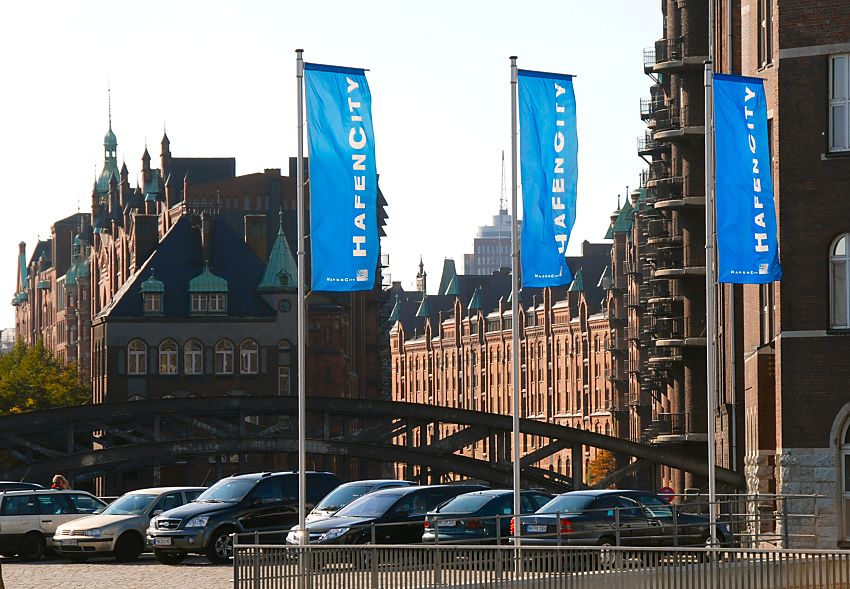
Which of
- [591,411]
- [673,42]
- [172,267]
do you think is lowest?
[591,411]

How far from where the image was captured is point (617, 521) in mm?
29828

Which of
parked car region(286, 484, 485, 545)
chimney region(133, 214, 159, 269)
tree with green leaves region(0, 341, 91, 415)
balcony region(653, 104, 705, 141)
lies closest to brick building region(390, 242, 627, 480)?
chimney region(133, 214, 159, 269)

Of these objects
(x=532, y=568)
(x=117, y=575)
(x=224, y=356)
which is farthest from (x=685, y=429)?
(x=532, y=568)

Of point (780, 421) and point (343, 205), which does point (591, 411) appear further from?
point (343, 205)

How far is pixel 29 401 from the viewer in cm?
10319

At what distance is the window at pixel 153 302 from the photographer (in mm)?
103938

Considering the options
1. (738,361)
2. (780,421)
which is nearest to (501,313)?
(738,361)

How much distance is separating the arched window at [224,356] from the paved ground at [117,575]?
6588cm

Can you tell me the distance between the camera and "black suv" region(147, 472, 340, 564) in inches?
1341

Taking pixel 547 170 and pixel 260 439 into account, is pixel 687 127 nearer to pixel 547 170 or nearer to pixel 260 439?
pixel 260 439

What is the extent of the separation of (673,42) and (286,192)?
5033cm

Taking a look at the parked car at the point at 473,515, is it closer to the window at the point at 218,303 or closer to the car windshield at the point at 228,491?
the car windshield at the point at 228,491

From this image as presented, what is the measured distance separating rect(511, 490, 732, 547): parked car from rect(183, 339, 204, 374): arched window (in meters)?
72.9

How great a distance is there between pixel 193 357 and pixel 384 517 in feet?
240
